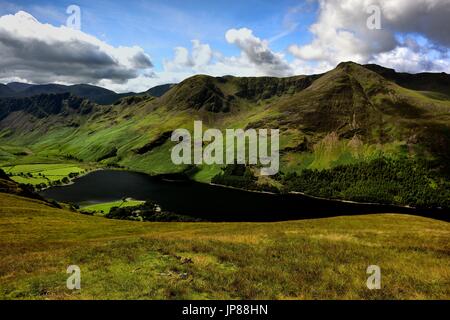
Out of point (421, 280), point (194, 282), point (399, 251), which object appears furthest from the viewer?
point (399, 251)

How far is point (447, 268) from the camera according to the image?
101 ft

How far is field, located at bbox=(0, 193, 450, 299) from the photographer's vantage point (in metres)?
23.5

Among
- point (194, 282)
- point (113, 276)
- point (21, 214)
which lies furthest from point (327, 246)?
point (21, 214)

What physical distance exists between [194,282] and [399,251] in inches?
932

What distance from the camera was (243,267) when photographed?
97.0ft

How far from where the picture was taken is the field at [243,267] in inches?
925

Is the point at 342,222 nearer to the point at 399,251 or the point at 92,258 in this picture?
the point at 399,251
